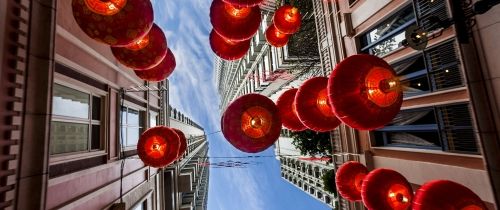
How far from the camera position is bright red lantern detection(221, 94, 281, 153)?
608 cm

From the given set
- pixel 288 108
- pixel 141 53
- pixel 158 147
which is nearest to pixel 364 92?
pixel 288 108

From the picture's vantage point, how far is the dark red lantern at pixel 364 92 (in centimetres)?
463

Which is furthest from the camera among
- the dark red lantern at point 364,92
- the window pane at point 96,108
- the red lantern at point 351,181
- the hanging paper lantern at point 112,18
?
the window pane at point 96,108

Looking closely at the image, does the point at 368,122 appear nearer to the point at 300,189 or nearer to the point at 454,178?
the point at 454,178

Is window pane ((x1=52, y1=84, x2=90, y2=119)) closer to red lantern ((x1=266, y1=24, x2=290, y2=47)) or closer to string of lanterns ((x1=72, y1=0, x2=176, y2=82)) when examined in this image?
string of lanterns ((x1=72, y1=0, x2=176, y2=82))

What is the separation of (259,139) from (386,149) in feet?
19.9

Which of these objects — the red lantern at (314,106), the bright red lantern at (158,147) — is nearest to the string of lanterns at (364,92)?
the red lantern at (314,106)

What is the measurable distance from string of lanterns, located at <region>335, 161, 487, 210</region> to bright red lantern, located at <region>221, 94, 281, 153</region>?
2429 millimetres

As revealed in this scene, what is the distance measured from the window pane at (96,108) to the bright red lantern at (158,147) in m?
2.08

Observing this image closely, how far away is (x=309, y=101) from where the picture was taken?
6309 mm

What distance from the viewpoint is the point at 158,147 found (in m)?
8.62

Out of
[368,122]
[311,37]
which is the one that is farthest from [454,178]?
[311,37]

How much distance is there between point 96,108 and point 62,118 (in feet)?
7.76

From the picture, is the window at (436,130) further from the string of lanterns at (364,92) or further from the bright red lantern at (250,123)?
the bright red lantern at (250,123)
